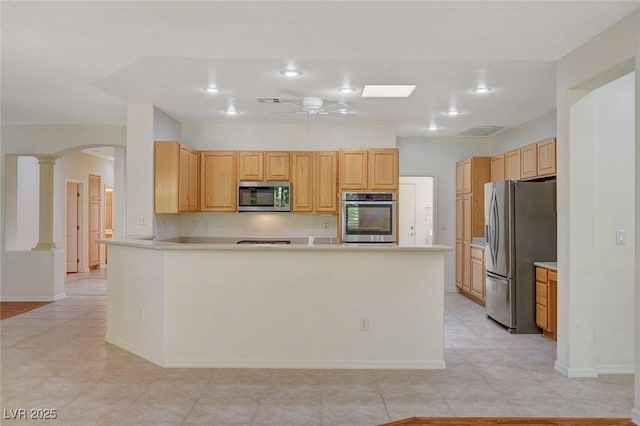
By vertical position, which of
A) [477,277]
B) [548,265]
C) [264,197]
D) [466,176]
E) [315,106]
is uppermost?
[315,106]

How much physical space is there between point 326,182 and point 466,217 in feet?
7.73

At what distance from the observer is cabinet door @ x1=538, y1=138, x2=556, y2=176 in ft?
18.0

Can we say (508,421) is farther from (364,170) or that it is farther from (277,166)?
(277,166)

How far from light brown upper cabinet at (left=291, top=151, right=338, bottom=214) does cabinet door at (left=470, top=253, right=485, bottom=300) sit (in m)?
2.17

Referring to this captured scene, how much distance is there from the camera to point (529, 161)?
20.0ft

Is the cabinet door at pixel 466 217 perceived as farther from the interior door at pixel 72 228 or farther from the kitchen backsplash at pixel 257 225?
the interior door at pixel 72 228

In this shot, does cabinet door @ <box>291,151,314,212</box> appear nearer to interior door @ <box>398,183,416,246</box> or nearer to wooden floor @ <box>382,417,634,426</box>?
interior door @ <box>398,183,416,246</box>

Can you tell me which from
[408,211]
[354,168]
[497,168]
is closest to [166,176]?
[354,168]

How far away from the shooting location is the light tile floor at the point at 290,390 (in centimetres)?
325

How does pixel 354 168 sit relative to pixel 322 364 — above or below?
above

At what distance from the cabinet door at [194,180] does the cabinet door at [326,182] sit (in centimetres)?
164

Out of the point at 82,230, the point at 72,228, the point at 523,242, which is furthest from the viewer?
the point at 82,230

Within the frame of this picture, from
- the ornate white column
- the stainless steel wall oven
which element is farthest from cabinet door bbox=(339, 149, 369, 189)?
the ornate white column

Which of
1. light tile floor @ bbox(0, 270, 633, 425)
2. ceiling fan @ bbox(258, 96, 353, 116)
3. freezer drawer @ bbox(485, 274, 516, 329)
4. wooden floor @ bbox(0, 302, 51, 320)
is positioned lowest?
light tile floor @ bbox(0, 270, 633, 425)
